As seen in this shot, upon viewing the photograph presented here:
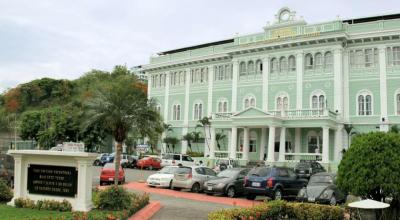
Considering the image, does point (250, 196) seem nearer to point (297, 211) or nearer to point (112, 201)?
point (297, 211)

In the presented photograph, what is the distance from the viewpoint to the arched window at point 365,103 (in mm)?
40312

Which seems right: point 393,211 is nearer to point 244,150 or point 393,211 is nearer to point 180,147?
point 244,150

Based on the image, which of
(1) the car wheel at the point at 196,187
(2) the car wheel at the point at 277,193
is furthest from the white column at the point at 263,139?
(2) the car wheel at the point at 277,193

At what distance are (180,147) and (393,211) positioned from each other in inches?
1613

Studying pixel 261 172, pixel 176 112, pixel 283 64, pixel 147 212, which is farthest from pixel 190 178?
pixel 176 112

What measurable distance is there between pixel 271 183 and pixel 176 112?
3532cm

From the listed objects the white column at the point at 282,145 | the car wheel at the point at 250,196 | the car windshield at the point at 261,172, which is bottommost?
the car wheel at the point at 250,196

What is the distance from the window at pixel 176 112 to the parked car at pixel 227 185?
32.2 m

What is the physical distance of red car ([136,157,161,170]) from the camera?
137 ft

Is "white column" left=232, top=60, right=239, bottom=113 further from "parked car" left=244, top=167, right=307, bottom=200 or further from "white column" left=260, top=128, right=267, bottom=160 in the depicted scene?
"parked car" left=244, top=167, right=307, bottom=200

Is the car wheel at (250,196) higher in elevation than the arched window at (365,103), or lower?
lower

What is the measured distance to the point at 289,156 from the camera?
134ft

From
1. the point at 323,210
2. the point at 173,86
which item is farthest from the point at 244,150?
the point at 323,210

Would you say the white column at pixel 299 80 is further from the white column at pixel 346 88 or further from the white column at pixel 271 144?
the white column at pixel 271 144
